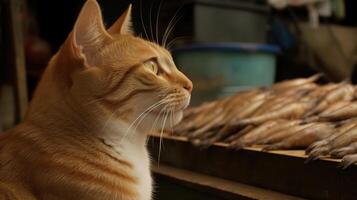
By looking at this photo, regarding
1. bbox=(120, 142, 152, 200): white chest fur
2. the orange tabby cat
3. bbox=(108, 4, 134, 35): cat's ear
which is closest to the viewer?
the orange tabby cat

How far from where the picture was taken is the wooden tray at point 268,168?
4.43 feet

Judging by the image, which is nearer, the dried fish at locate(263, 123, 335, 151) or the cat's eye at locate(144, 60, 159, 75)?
the cat's eye at locate(144, 60, 159, 75)

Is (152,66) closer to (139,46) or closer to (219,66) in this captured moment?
(139,46)

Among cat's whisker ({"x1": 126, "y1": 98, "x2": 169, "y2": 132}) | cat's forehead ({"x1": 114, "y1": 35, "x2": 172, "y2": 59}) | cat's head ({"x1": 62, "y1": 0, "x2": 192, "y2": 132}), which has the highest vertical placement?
cat's forehead ({"x1": 114, "y1": 35, "x2": 172, "y2": 59})

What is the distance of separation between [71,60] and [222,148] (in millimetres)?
866

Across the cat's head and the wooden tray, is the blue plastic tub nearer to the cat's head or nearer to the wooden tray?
the wooden tray

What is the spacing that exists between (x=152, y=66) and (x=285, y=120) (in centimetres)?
92

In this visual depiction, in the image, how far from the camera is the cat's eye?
119cm

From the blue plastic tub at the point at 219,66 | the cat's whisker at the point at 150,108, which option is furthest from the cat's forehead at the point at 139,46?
the blue plastic tub at the point at 219,66

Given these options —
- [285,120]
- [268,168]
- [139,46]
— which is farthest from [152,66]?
[285,120]

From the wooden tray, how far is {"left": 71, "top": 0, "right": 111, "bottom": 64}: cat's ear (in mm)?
740

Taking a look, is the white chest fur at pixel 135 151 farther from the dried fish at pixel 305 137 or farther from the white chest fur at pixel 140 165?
the dried fish at pixel 305 137

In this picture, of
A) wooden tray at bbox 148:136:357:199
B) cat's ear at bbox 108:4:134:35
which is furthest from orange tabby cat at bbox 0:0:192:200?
wooden tray at bbox 148:136:357:199

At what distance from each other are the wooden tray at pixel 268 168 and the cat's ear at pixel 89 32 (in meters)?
0.74
